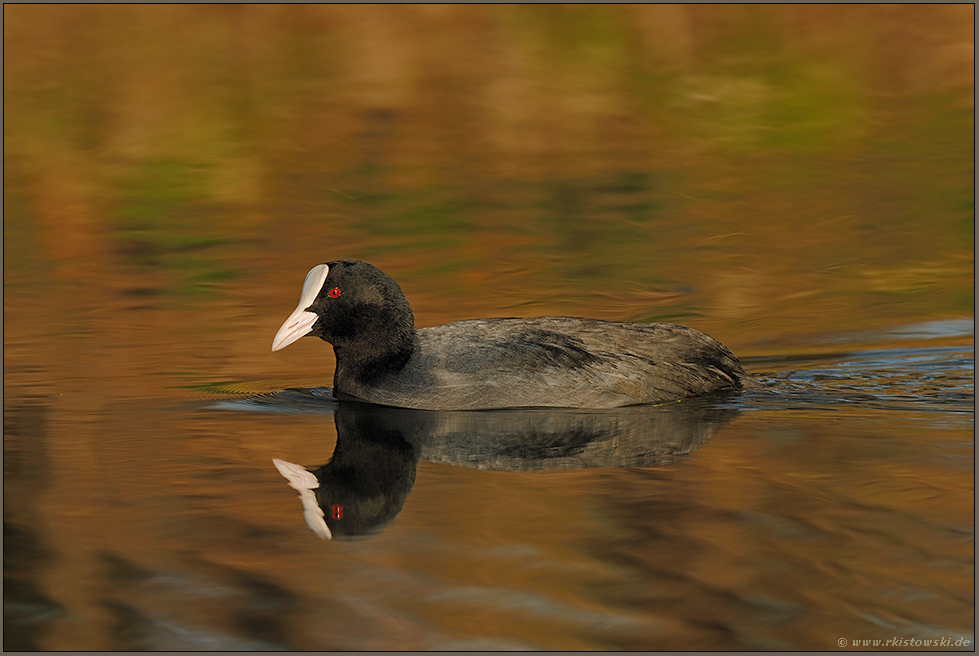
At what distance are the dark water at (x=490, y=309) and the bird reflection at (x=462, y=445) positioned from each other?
0.11ft

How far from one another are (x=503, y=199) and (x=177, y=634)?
963cm

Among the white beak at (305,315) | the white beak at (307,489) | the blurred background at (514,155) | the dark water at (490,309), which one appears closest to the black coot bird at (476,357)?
the white beak at (305,315)

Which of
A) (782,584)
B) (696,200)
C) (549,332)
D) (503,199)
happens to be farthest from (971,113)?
(782,584)

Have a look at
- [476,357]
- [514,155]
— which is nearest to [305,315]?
[476,357]

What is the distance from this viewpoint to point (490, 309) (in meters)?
9.14

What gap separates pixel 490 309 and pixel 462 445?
10.8ft

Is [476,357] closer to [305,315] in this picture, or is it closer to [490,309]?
[305,315]

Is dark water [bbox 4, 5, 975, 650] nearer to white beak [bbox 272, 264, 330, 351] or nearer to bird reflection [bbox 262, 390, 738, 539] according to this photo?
bird reflection [bbox 262, 390, 738, 539]

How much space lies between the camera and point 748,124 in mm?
16172

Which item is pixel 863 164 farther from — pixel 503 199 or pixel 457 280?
pixel 457 280

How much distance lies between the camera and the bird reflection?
5.04 metres

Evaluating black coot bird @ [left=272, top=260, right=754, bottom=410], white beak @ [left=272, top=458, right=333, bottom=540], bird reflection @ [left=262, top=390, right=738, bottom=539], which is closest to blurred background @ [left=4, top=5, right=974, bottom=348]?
black coot bird @ [left=272, top=260, right=754, bottom=410]

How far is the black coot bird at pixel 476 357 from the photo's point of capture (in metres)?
6.56

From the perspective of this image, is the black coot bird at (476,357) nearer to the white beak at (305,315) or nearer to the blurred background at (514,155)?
the white beak at (305,315)
